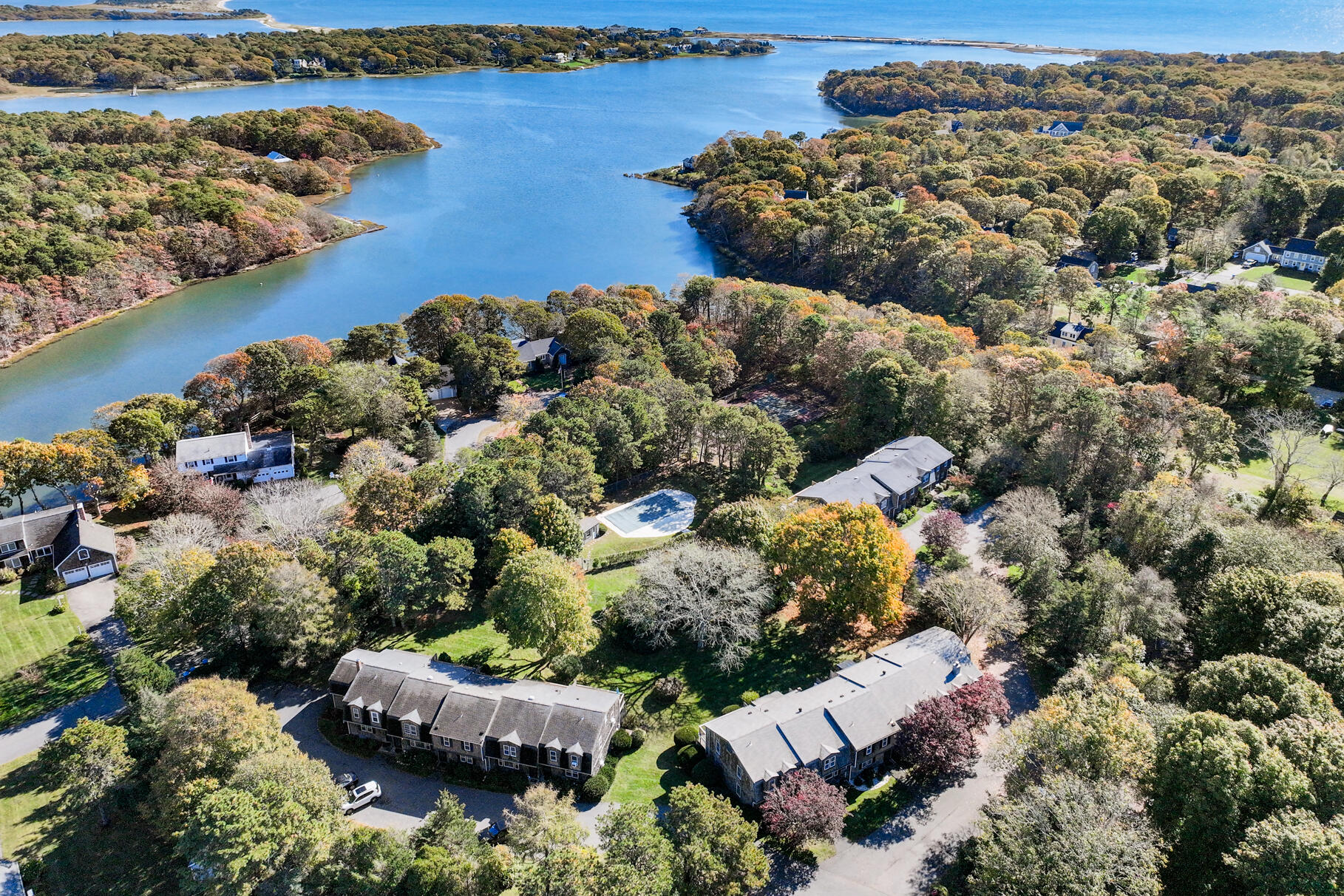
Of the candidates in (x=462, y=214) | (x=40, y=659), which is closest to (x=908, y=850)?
(x=40, y=659)

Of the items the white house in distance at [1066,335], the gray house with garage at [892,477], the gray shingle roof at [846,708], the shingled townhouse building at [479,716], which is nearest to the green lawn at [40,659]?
the shingled townhouse building at [479,716]

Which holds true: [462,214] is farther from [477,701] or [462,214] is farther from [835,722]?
[835,722]

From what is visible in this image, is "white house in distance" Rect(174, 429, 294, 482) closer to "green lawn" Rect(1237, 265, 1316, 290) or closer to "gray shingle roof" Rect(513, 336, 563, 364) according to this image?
"gray shingle roof" Rect(513, 336, 563, 364)

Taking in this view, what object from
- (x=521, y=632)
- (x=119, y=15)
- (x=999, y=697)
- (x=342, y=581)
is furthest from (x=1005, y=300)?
(x=119, y=15)

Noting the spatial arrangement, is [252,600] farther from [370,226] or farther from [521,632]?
[370,226]

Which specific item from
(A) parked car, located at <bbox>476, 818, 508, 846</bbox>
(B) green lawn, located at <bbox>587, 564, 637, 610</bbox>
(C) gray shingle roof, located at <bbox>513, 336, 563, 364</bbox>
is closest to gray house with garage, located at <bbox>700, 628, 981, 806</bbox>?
(A) parked car, located at <bbox>476, 818, 508, 846</bbox>
